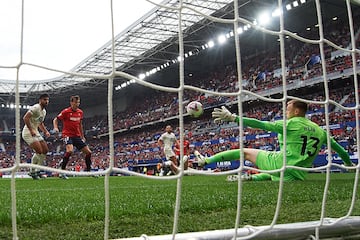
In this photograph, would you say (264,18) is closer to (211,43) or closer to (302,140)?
(211,43)

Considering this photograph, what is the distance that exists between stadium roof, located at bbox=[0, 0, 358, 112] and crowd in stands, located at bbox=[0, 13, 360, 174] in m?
1.98

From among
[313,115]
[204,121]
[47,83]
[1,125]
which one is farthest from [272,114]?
[1,125]

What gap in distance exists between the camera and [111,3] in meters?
1.66

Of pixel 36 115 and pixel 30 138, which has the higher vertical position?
pixel 36 115

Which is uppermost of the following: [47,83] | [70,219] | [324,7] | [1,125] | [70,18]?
[324,7]

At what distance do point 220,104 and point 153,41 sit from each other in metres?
4.97

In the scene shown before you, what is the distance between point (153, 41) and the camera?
21781 millimetres

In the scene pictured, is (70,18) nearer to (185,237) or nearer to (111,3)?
(111,3)

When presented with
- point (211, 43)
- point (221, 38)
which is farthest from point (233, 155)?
point (211, 43)

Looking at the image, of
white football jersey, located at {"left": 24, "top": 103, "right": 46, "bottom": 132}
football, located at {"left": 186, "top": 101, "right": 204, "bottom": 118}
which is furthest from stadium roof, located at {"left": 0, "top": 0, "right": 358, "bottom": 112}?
football, located at {"left": 186, "top": 101, "right": 204, "bottom": 118}

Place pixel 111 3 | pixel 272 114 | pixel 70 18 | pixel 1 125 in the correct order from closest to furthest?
pixel 111 3 → pixel 70 18 → pixel 272 114 → pixel 1 125

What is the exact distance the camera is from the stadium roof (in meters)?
18.3

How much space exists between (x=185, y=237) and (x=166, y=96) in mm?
Result: 26067

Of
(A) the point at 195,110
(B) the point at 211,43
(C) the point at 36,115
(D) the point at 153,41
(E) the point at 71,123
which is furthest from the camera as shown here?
(B) the point at 211,43
